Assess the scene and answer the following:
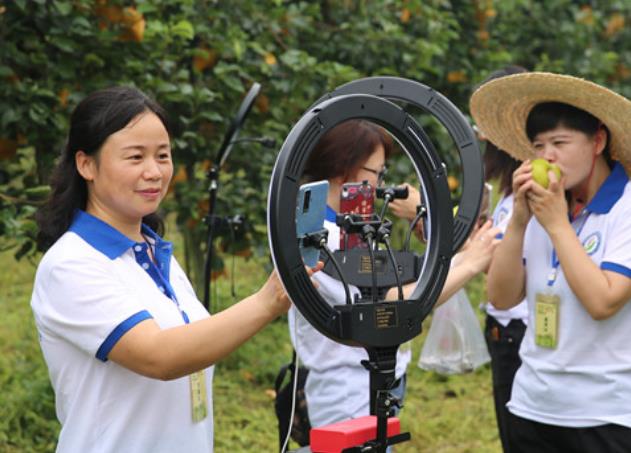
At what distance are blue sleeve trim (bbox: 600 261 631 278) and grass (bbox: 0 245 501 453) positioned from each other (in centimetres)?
209

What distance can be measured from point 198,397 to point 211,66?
7.99ft

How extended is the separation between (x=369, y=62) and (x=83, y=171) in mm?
3224

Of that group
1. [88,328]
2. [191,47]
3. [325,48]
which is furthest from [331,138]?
[325,48]

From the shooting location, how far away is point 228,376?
4.87m

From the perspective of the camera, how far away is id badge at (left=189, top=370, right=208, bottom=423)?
6.34ft

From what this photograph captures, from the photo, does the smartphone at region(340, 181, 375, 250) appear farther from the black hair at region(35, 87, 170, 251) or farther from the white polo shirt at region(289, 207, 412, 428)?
the white polo shirt at region(289, 207, 412, 428)

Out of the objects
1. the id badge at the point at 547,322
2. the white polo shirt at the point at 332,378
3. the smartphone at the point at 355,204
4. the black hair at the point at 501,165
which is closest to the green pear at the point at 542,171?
the id badge at the point at 547,322

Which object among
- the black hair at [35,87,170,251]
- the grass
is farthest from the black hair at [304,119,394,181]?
the grass

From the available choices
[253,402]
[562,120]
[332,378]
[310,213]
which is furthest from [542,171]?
[253,402]

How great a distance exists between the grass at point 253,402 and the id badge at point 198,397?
2.10 metres

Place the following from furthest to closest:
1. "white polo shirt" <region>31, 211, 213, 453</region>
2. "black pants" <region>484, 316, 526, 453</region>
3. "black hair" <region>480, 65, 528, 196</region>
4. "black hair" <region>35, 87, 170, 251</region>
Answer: "black hair" <region>480, 65, 528, 196</region> → "black pants" <region>484, 316, 526, 453</region> → "black hair" <region>35, 87, 170, 251</region> → "white polo shirt" <region>31, 211, 213, 453</region>

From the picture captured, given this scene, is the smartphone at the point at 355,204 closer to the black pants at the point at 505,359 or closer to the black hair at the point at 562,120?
the black hair at the point at 562,120

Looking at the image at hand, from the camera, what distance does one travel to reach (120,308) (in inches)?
69.3

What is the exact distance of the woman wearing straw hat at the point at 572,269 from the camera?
2.32 meters
